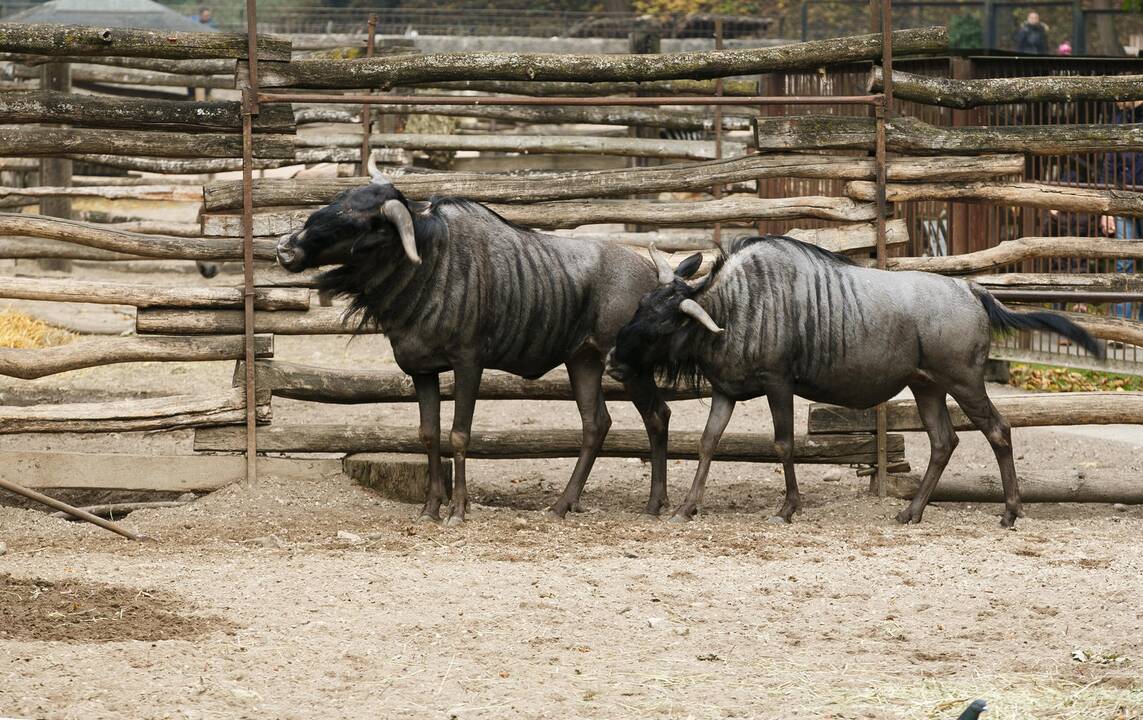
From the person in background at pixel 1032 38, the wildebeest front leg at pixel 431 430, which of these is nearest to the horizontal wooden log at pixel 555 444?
the wildebeest front leg at pixel 431 430

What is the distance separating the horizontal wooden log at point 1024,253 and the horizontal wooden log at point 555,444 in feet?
3.31

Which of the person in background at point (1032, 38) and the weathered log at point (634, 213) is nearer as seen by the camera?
the weathered log at point (634, 213)

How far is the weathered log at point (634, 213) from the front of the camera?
870 centimetres

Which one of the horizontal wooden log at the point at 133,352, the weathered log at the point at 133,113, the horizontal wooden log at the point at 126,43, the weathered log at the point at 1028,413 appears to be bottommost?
the weathered log at the point at 1028,413

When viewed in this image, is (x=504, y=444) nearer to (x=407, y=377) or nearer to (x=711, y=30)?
(x=407, y=377)

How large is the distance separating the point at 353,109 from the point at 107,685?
12.0 m

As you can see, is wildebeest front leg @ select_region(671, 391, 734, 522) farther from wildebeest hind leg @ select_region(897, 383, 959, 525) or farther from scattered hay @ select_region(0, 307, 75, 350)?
scattered hay @ select_region(0, 307, 75, 350)

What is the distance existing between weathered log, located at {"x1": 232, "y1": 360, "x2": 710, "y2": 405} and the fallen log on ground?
952 millimetres

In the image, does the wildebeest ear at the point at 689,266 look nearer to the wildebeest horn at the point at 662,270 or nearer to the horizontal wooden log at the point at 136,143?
the wildebeest horn at the point at 662,270

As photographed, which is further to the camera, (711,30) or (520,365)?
(711,30)

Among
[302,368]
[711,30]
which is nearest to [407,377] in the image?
[302,368]

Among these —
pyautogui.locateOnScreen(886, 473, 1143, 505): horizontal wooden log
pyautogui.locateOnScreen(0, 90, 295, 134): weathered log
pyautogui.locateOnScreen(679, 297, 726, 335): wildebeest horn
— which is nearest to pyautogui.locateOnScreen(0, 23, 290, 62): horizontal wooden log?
pyautogui.locateOnScreen(0, 90, 295, 134): weathered log

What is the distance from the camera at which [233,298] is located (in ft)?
28.4

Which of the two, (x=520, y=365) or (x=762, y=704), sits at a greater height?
(x=520, y=365)
